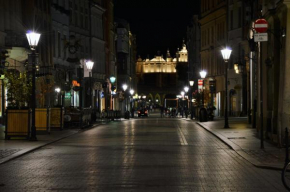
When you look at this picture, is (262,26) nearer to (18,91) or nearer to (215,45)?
(18,91)

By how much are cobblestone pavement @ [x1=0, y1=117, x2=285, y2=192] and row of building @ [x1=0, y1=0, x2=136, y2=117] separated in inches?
403

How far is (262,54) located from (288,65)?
7.86 m

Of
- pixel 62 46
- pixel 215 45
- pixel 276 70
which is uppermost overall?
pixel 215 45

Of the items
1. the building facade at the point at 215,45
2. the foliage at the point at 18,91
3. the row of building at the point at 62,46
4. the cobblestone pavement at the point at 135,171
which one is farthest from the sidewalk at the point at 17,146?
the building facade at the point at 215,45

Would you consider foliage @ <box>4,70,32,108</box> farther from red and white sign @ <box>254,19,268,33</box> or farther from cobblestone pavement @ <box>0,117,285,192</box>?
red and white sign @ <box>254,19,268,33</box>

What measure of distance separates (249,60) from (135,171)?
34.7 meters

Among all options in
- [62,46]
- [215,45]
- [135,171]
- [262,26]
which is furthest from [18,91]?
[215,45]

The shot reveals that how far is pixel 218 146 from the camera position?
25656 mm

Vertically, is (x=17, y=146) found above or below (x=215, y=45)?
below

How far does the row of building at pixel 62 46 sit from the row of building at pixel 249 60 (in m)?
10.6

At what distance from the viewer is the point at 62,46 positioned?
6241cm

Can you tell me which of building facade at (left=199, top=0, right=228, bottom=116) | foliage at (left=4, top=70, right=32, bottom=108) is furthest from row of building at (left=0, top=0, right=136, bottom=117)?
building facade at (left=199, top=0, right=228, bottom=116)

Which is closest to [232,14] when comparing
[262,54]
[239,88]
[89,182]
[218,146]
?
[239,88]

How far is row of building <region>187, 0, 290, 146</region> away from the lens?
77.9 ft
